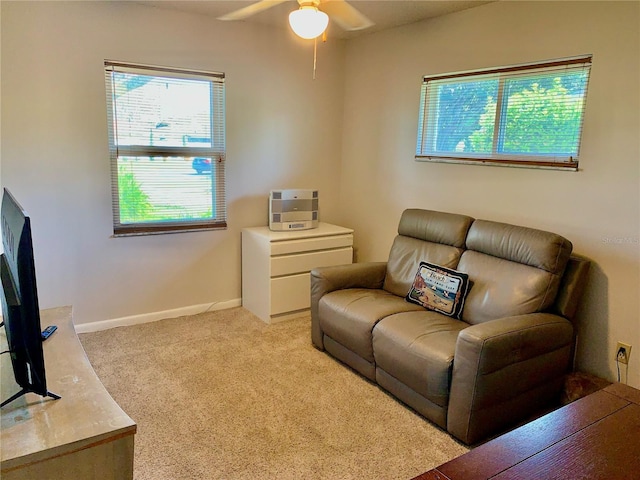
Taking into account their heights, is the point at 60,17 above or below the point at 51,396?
above

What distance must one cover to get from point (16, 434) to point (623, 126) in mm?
2987

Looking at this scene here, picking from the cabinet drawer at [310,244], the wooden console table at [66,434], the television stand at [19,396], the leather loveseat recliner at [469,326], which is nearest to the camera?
the wooden console table at [66,434]

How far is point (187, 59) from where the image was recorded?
3.55m

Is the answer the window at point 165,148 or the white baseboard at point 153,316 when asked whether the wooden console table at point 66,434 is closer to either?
the white baseboard at point 153,316

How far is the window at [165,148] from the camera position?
337 centimetres

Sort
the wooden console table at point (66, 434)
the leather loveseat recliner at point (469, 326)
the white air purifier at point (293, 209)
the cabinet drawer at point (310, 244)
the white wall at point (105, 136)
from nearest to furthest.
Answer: the wooden console table at point (66, 434)
the leather loveseat recliner at point (469, 326)
the white wall at point (105, 136)
the cabinet drawer at point (310, 244)
the white air purifier at point (293, 209)

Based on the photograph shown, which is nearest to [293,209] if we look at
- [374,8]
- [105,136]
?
[105,136]

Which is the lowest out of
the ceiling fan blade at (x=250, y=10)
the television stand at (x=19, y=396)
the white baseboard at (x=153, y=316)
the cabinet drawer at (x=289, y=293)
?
the white baseboard at (x=153, y=316)

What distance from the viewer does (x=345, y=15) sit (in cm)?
347

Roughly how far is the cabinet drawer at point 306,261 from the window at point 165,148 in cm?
66

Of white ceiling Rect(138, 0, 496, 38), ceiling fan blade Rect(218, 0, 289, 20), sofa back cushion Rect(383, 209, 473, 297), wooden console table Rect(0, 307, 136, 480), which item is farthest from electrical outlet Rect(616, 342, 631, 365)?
ceiling fan blade Rect(218, 0, 289, 20)

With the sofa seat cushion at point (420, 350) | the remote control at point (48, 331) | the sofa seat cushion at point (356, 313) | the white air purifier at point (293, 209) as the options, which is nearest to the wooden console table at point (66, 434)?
the remote control at point (48, 331)

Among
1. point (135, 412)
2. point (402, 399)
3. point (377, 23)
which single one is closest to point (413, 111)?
point (377, 23)

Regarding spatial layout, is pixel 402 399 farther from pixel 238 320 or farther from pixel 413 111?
pixel 413 111
